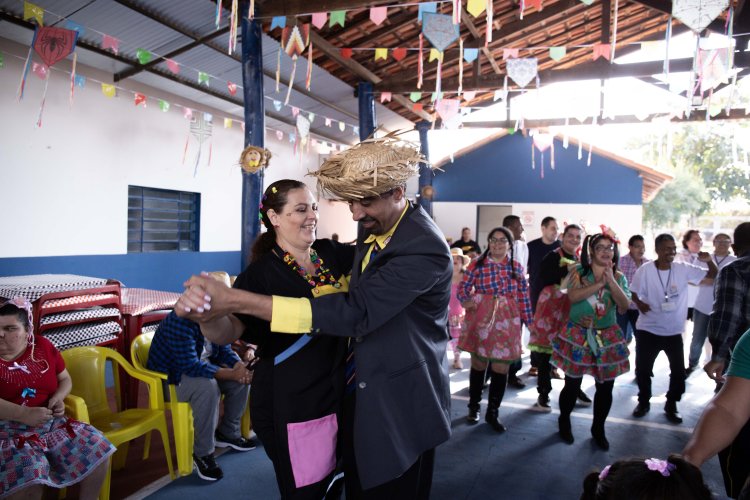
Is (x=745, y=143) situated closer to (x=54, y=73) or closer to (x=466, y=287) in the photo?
(x=466, y=287)

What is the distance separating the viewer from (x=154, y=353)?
2949 mm

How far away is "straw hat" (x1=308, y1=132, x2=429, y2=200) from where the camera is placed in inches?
56.2

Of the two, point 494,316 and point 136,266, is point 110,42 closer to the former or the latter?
point 136,266

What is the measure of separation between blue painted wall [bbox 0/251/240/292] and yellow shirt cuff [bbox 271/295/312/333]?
16.7ft

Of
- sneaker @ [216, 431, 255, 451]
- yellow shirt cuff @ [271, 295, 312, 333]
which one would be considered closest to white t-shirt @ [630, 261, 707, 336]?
sneaker @ [216, 431, 255, 451]

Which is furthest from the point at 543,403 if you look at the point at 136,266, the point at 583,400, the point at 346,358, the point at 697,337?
the point at 136,266

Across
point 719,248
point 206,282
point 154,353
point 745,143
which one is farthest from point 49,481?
point 745,143

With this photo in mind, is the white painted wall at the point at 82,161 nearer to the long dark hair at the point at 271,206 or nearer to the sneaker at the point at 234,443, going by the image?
the sneaker at the point at 234,443

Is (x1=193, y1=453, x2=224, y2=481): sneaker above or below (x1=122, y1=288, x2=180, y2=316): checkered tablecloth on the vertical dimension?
below

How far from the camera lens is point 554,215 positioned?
13688 mm

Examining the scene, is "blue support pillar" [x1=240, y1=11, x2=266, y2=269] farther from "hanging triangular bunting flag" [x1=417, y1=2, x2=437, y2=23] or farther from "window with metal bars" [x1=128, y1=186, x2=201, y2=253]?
"window with metal bars" [x1=128, y1=186, x2=201, y2=253]

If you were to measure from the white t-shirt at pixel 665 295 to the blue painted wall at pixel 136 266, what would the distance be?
19.1ft

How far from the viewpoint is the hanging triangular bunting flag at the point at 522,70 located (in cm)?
661

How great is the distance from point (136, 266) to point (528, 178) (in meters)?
10.6
